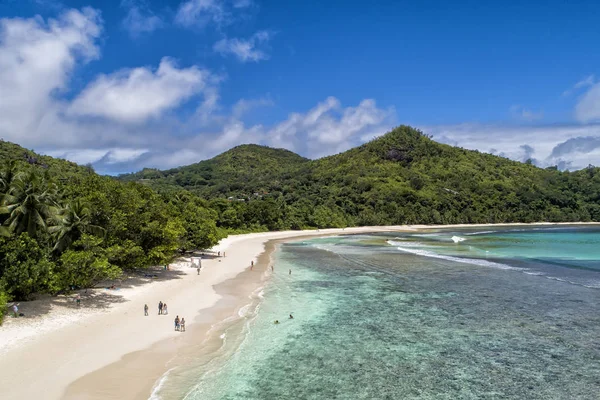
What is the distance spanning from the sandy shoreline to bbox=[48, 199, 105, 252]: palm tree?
388 cm

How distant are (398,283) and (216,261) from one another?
23385 mm

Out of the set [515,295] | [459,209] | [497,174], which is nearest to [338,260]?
[515,295]

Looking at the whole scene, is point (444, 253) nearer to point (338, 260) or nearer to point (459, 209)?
point (338, 260)

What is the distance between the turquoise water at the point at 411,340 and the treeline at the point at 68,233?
10342 mm

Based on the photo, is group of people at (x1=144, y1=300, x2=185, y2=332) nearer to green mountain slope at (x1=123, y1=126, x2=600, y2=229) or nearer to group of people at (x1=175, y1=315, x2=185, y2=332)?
group of people at (x1=175, y1=315, x2=185, y2=332)

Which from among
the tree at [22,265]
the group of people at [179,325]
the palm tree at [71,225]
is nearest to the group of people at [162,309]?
Answer: the group of people at [179,325]

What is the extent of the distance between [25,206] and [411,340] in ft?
76.5

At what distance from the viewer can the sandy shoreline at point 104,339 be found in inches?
609

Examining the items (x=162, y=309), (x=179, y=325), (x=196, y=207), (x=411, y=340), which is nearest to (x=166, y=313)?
(x=162, y=309)

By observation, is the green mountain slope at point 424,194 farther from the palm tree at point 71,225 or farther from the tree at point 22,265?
the tree at point 22,265

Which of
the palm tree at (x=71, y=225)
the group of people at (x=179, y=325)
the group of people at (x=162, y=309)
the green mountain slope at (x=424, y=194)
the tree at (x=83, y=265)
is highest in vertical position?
the green mountain slope at (x=424, y=194)

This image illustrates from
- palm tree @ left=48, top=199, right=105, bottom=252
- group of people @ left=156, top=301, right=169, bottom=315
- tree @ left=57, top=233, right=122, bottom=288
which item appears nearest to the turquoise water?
group of people @ left=156, top=301, right=169, bottom=315

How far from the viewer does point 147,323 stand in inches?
930

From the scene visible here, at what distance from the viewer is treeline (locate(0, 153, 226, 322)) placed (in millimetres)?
21891
